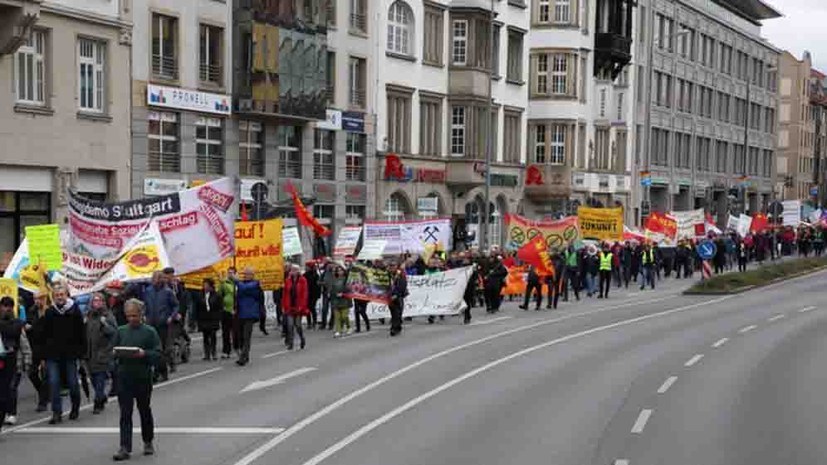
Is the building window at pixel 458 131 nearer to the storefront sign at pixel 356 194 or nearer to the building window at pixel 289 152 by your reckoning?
the storefront sign at pixel 356 194

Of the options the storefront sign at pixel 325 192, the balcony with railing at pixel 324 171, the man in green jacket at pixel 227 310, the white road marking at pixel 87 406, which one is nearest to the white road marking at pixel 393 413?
the white road marking at pixel 87 406

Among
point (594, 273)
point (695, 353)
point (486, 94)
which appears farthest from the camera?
point (486, 94)

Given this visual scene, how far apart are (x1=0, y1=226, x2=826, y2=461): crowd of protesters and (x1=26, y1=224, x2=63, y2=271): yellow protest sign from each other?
21.0 inches

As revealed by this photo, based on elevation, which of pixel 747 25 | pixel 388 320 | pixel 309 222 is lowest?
pixel 388 320

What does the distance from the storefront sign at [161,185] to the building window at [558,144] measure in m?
28.0

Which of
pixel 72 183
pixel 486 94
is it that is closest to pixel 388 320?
pixel 72 183

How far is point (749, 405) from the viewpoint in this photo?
52.9ft

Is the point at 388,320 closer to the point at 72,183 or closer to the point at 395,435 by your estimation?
the point at 72,183

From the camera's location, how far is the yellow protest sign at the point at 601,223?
137 ft

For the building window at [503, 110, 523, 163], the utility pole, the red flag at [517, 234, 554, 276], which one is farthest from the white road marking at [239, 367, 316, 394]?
the building window at [503, 110, 523, 163]

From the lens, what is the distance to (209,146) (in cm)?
3784

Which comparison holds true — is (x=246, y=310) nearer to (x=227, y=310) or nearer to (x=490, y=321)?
(x=227, y=310)

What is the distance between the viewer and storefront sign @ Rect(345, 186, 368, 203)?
147 feet

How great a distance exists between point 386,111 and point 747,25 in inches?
2218
